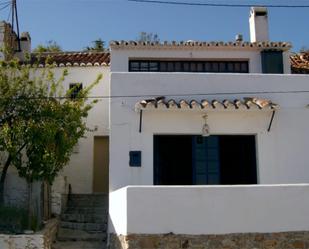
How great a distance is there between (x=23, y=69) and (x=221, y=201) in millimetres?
7699

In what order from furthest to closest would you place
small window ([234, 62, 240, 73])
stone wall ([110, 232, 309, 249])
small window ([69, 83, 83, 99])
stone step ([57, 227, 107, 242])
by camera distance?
small window ([234, 62, 240, 73]), small window ([69, 83, 83, 99]), stone step ([57, 227, 107, 242]), stone wall ([110, 232, 309, 249])

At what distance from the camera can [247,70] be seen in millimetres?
18734

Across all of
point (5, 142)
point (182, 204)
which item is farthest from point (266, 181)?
point (5, 142)

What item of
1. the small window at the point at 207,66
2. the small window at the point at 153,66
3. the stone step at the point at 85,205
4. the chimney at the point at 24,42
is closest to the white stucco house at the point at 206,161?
the stone step at the point at 85,205

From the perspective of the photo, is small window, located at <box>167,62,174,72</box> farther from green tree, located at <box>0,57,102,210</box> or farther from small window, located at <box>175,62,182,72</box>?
green tree, located at <box>0,57,102,210</box>

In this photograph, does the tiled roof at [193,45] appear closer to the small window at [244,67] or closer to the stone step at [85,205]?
the small window at [244,67]

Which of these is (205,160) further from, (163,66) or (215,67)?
(215,67)

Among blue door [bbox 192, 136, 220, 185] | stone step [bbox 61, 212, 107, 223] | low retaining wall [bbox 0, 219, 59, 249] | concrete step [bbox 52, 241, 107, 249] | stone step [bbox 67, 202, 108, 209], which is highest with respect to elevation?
blue door [bbox 192, 136, 220, 185]

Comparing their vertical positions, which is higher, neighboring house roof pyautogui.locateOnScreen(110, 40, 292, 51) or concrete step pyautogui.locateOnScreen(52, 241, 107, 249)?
neighboring house roof pyautogui.locateOnScreen(110, 40, 292, 51)

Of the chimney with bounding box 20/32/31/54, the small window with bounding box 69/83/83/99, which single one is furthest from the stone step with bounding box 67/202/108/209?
the chimney with bounding box 20/32/31/54

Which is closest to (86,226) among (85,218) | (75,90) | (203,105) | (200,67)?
(85,218)

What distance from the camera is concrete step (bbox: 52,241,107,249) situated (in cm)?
1351

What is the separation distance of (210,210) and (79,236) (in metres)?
5.07

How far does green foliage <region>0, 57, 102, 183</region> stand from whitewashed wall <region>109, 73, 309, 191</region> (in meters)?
1.47
